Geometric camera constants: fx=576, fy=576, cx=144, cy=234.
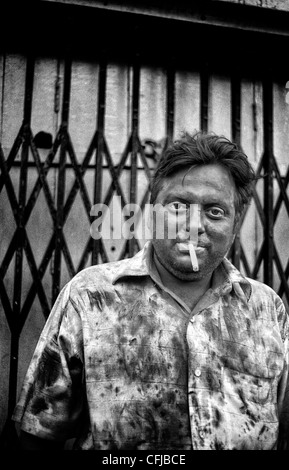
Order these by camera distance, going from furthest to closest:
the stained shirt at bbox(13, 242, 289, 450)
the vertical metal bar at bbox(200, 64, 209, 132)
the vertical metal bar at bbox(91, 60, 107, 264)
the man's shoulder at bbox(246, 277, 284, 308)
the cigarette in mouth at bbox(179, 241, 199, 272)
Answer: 1. the vertical metal bar at bbox(200, 64, 209, 132)
2. the vertical metal bar at bbox(91, 60, 107, 264)
3. the man's shoulder at bbox(246, 277, 284, 308)
4. the cigarette in mouth at bbox(179, 241, 199, 272)
5. the stained shirt at bbox(13, 242, 289, 450)

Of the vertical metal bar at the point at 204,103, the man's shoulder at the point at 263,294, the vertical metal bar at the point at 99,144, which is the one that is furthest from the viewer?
the vertical metal bar at the point at 204,103

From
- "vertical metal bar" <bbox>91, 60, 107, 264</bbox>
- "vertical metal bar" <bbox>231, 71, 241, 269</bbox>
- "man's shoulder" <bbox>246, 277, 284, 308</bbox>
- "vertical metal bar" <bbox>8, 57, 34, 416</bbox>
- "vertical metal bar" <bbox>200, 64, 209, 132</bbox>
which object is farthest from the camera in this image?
"vertical metal bar" <bbox>200, 64, 209, 132</bbox>

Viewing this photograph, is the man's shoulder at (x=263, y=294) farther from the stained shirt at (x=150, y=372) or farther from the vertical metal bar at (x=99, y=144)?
the vertical metal bar at (x=99, y=144)

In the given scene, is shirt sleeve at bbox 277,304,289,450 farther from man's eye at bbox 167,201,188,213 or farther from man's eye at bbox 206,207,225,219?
man's eye at bbox 167,201,188,213

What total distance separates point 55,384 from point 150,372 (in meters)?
0.36

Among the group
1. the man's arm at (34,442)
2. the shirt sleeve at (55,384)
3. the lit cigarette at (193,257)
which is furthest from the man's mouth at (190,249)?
the man's arm at (34,442)

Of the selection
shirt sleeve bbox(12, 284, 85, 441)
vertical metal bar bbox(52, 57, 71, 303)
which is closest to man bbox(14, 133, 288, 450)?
shirt sleeve bbox(12, 284, 85, 441)

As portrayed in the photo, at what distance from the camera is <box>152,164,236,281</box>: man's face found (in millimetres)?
2244

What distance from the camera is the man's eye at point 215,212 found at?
2.27 metres

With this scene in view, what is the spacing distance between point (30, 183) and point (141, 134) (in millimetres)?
781

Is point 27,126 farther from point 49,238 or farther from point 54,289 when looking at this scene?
point 54,289

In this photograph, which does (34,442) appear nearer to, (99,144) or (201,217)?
(201,217)
